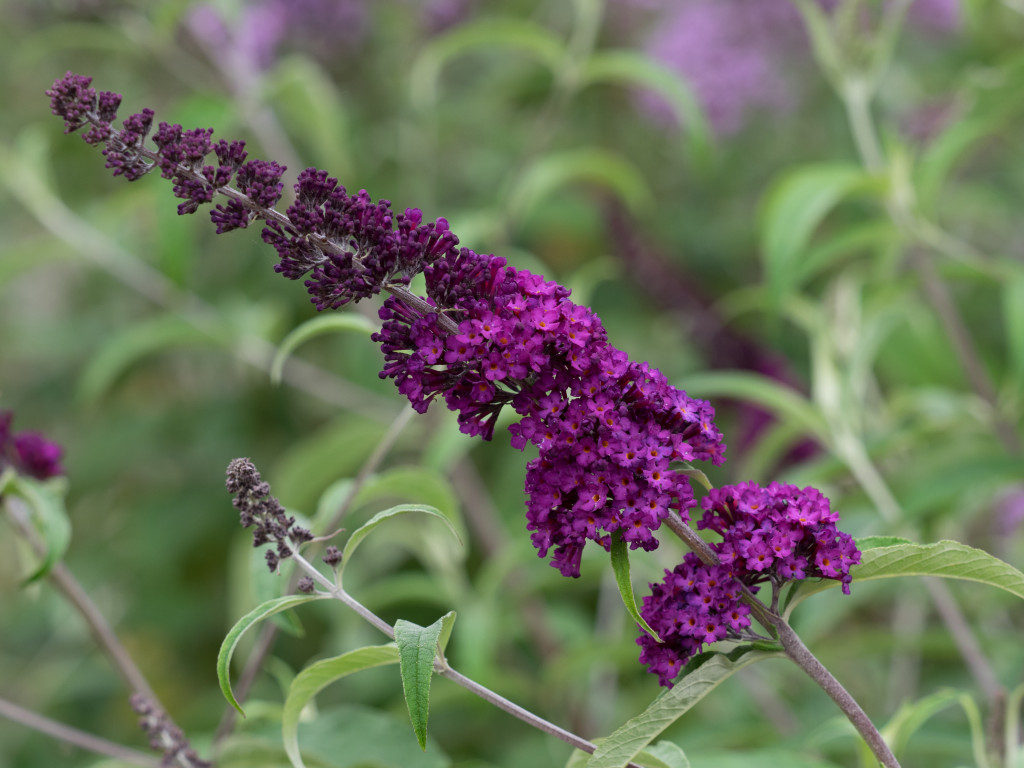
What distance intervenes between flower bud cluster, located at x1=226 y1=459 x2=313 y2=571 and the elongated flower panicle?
0.15 metres

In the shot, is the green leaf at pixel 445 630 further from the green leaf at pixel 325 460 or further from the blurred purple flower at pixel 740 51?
the blurred purple flower at pixel 740 51

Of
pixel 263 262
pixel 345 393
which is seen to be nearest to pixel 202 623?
pixel 345 393

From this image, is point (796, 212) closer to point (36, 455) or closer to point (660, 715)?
point (660, 715)

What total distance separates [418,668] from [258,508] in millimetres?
202

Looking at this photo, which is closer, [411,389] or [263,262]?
[411,389]

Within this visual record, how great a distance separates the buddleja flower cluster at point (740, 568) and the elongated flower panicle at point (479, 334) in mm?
52

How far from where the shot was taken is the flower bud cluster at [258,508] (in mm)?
854

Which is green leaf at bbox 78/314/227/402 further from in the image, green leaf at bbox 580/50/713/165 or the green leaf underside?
the green leaf underside

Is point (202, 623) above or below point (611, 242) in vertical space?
below

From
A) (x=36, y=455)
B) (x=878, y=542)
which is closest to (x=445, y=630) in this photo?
(x=878, y=542)

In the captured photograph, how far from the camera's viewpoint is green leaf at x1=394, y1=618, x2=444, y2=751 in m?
0.78

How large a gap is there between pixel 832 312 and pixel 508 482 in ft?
3.00

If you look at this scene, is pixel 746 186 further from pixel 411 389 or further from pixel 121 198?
pixel 411 389

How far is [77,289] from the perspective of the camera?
3.69 m
